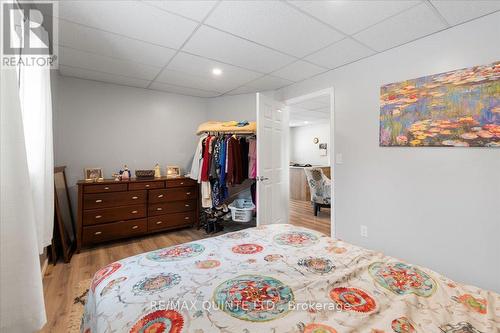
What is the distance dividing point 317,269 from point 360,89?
2255mm

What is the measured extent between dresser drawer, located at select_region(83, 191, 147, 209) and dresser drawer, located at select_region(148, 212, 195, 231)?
0.34m

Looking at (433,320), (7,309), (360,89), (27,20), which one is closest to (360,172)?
(360,89)

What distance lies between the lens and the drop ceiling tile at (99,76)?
9.56 ft

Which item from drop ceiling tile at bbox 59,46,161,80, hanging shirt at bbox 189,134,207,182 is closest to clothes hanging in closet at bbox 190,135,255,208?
hanging shirt at bbox 189,134,207,182

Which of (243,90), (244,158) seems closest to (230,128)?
(244,158)

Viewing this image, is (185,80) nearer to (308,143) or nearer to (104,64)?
(104,64)

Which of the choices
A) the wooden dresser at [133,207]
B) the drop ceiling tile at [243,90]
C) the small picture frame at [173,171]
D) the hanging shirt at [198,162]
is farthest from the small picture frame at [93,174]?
the drop ceiling tile at [243,90]

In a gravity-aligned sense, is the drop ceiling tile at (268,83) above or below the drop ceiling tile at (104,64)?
above

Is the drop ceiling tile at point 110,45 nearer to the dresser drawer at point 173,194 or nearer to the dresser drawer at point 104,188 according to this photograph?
the dresser drawer at point 104,188

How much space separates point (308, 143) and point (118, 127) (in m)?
5.23

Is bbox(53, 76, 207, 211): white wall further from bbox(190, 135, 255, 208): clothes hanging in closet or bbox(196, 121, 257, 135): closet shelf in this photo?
bbox(190, 135, 255, 208): clothes hanging in closet

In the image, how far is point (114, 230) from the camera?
303 cm

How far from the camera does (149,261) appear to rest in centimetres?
119

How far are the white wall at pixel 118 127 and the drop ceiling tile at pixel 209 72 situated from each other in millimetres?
695
